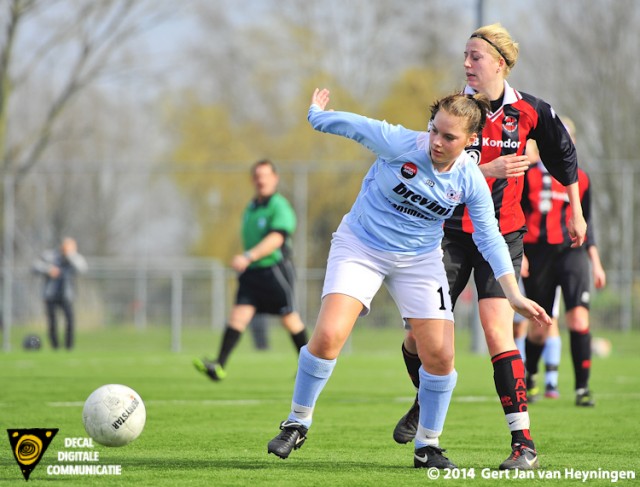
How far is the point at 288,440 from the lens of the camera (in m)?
5.59

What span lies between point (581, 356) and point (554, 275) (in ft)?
Result: 2.36

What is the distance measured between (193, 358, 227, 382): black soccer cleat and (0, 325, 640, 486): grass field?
12 centimetres

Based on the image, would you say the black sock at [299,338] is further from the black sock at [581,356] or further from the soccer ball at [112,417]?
the soccer ball at [112,417]

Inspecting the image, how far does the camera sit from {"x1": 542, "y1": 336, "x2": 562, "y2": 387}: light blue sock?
10305 millimetres

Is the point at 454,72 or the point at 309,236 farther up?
the point at 454,72

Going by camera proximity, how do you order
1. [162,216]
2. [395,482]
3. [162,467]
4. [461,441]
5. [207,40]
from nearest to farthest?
[395,482] < [162,467] < [461,441] < [162,216] < [207,40]

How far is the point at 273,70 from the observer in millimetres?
35938

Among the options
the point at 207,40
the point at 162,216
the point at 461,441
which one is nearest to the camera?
the point at 461,441

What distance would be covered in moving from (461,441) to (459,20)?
97.9 ft

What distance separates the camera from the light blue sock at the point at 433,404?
568cm

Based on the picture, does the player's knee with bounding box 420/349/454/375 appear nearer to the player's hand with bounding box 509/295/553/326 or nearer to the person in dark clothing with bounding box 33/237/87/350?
the player's hand with bounding box 509/295/553/326

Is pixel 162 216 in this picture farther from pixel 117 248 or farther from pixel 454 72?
pixel 454 72

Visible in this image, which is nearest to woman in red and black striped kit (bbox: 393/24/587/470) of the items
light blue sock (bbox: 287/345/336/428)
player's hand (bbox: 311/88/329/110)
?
player's hand (bbox: 311/88/329/110)

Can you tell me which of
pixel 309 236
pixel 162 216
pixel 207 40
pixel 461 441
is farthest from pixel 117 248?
pixel 461 441
